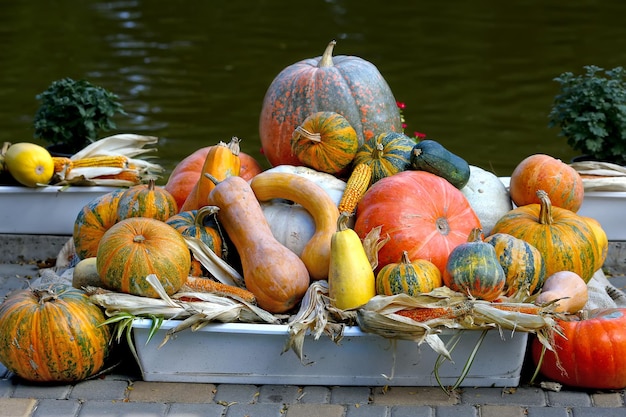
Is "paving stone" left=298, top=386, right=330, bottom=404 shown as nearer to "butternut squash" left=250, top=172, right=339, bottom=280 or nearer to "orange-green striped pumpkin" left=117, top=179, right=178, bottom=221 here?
"butternut squash" left=250, top=172, right=339, bottom=280

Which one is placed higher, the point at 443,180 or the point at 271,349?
the point at 443,180

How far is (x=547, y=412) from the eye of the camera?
394 centimetres

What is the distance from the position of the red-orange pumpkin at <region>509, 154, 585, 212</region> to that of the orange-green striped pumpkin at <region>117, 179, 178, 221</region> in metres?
1.89

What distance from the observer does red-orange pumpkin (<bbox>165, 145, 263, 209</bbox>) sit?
5281 mm

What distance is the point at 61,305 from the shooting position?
4.11 metres

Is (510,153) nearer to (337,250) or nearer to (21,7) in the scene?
(337,250)

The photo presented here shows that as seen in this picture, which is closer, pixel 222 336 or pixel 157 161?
pixel 222 336

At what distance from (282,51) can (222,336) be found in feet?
25.8

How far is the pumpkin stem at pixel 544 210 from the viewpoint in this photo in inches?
182

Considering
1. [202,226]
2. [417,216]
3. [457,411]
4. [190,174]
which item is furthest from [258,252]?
[457,411]

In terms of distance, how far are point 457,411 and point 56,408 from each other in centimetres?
170

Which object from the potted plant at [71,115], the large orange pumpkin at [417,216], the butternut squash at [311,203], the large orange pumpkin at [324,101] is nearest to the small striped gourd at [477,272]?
the large orange pumpkin at [417,216]

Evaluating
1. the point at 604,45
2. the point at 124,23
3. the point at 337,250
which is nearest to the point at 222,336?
the point at 337,250

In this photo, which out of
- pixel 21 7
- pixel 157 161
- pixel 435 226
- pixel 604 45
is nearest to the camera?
pixel 435 226
